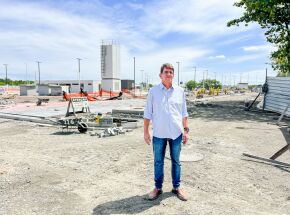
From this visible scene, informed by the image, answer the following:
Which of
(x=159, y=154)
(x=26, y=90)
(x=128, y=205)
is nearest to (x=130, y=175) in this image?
(x=128, y=205)

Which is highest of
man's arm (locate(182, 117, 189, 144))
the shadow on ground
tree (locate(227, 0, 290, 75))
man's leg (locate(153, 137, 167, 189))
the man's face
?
tree (locate(227, 0, 290, 75))

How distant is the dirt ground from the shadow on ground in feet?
0.05

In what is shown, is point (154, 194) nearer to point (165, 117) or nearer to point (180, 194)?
point (180, 194)

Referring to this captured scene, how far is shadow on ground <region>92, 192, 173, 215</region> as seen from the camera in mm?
4145

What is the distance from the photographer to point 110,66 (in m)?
88.6

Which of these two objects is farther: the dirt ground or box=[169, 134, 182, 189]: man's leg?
box=[169, 134, 182, 189]: man's leg

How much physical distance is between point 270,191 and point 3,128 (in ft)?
40.8

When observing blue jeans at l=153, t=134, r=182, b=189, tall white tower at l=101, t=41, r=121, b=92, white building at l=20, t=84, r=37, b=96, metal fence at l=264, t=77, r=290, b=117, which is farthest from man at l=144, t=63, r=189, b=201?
tall white tower at l=101, t=41, r=121, b=92

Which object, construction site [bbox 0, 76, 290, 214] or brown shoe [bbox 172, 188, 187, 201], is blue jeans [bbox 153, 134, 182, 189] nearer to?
brown shoe [bbox 172, 188, 187, 201]

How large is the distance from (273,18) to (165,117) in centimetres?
2098

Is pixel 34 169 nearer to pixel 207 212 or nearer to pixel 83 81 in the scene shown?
pixel 207 212

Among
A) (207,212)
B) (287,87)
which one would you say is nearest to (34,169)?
(207,212)

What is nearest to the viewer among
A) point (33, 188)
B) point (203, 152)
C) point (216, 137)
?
point (33, 188)

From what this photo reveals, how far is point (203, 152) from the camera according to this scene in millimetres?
7918
